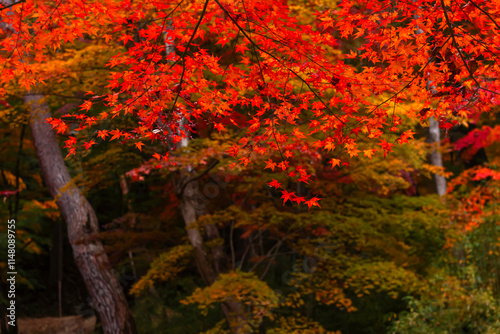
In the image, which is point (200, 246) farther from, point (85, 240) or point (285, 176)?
point (285, 176)

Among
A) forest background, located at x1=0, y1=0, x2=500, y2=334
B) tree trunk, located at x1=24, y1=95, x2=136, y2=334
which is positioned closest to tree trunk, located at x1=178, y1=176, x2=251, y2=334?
forest background, located at x1=0, y1=0, x2=500, y2=334

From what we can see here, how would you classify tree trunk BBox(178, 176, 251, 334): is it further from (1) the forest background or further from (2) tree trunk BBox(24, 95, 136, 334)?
(2) tree trunk BBox(24, 95, 136, 334)

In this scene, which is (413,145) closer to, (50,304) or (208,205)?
(208,205)

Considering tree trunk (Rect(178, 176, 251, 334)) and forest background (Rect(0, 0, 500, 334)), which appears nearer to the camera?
forest background (Rect(0, 0, 500, 334))

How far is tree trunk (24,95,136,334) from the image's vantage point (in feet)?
31.7

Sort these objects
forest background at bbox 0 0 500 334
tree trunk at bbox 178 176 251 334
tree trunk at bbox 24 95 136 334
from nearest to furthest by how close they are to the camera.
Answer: forest background at bbox 0 0 500 334, tree trunk at bbox 178 176 251 334, tree trunk at bbox 24 95 136 334

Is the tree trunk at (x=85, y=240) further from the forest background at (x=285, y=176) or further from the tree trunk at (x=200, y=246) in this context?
the tree trunk at (x=200, y=246)

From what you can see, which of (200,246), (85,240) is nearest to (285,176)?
(200,246)

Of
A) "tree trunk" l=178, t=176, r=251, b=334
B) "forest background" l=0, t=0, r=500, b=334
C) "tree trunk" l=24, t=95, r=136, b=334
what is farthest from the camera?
"tree trunk" l=24, t=95, r=136, b=334

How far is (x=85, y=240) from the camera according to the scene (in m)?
9.43

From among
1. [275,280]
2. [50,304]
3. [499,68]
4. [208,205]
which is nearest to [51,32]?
[499,68]

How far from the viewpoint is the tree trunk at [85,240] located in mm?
9648

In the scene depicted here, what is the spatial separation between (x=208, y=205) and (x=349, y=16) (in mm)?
6759

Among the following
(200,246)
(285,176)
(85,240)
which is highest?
(285,176)
